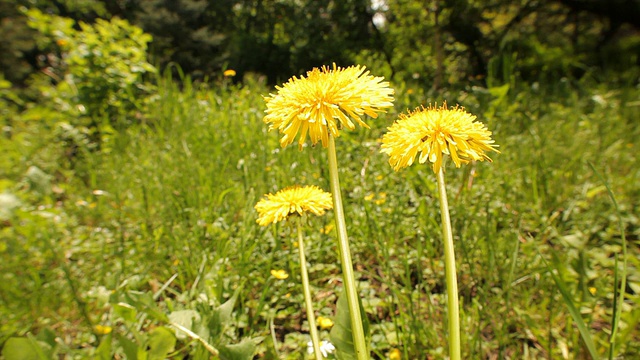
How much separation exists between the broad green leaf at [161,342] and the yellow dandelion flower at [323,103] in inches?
23.7

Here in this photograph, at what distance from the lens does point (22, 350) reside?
88cm

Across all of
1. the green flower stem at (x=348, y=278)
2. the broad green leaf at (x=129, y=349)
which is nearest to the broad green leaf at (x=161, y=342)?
the broad green leaf at (x=129, y=349)

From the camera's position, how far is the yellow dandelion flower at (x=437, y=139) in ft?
2.09

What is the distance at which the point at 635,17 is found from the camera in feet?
24.9

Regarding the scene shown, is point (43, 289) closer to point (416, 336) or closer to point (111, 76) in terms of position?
point (416, 336)

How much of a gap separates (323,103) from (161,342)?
716 mm

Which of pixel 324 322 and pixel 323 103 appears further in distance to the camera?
pixel 324 322

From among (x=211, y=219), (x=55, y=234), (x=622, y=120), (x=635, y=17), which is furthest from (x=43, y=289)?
(x=635, y=17)

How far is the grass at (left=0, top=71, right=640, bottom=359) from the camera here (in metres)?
1.16

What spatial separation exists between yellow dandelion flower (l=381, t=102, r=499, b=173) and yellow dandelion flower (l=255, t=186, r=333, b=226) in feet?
0.74

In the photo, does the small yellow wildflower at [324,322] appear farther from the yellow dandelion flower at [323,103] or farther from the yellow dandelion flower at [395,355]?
the yellow dandelion flower at [323,103]

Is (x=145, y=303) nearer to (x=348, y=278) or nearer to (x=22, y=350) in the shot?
(x=22, y=350)

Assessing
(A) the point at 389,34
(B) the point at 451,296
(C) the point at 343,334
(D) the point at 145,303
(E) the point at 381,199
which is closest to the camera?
(B) the point at 451,296

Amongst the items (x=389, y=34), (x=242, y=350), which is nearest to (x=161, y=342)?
(x=242, y=350)
